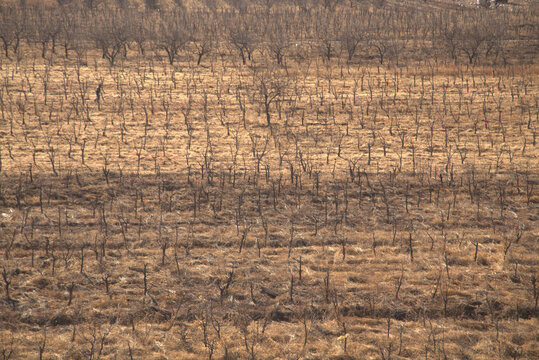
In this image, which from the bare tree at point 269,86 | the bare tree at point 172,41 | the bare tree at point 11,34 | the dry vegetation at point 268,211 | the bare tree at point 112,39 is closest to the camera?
the dry vegetation at point 268,211

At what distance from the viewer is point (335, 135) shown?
9.73 meters

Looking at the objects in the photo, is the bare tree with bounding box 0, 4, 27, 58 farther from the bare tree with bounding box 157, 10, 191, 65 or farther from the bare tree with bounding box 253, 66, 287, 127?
the bare tree with bounding box 253, 66, 287, 127

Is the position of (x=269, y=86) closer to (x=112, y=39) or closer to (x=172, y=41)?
(x=172, y=41)

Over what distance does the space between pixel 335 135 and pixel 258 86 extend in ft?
10.7

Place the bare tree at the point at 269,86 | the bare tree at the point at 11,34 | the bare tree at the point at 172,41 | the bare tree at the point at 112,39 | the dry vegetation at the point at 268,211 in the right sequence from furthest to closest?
the bare tree at the point at 11,34 → the bare tree at the point at 172,41 → the bare tree at the point at 112,39 → the bare tree at the point at 269,86 → the dry vegetation at the point at 268,211

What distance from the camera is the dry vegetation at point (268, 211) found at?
4.58m

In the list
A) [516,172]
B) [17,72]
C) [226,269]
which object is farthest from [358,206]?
[17,72]

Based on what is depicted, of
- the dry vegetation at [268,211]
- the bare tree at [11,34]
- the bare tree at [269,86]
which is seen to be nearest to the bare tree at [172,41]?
the dry vegetation at [268,211]

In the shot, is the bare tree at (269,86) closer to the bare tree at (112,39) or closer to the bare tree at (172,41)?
the bare tree at (172,41)

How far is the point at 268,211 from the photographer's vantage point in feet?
22.2

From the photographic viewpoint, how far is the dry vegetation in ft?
15.0

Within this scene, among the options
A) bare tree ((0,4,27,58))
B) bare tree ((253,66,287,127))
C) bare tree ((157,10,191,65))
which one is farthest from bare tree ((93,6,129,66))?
bare tree ((253,66,287,127))

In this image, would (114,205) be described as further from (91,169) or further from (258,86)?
(258,86)

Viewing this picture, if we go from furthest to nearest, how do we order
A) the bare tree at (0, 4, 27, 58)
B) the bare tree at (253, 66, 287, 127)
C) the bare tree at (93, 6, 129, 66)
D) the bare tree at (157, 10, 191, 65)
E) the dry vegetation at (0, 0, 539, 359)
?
1. the bare tree at (0, 4, 27, 58)
2. the bare tree at (157, 10, 191, 65)
3. the bare tree at (93, 6, 129, 66)
4. the bare tree at (253, 66, 287, 127)
5. the dry vegetation at (0, 0, 539, 359)
